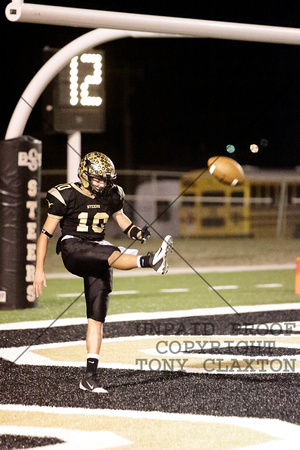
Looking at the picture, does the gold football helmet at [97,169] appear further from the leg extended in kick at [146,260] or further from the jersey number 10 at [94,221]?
the leg extended in kick at [146,260]

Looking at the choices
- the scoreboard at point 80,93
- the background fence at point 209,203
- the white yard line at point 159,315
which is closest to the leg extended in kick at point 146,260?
the white yard line at point 159,315

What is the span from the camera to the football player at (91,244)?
5.57 metres

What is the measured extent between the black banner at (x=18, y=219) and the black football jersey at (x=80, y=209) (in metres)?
4.11

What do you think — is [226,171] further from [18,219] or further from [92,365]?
[18,219]

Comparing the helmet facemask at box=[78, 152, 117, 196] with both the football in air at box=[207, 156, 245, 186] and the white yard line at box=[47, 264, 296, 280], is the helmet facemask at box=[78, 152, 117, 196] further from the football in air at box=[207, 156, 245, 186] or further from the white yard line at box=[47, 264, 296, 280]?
the white yard line at box=[47, 264, 296, 280]

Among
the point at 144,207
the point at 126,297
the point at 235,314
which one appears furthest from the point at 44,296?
the point at 144,207

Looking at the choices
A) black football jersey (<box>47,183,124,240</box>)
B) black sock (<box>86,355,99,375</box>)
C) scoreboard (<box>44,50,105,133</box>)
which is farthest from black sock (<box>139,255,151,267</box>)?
scoreboard (<box>44,50,105,133</box>)

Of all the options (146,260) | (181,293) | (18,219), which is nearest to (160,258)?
(146,260)

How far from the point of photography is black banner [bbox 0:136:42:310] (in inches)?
386

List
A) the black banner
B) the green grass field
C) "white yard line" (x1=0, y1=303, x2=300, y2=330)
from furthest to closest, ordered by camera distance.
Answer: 1. the green grass field
2. the black banner
3. "white yard line" (x1=0, y1=303, x2=300, y2=330)

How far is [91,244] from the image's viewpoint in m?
5.69

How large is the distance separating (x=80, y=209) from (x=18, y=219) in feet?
14.0

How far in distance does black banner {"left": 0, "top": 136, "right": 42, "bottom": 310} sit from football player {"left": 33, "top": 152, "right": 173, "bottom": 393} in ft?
13.5

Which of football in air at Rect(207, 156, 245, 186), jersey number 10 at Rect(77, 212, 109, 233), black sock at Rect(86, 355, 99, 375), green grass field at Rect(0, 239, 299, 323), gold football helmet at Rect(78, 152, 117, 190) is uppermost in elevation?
gold football helmet at Rect(78, 152, 117, 190)
